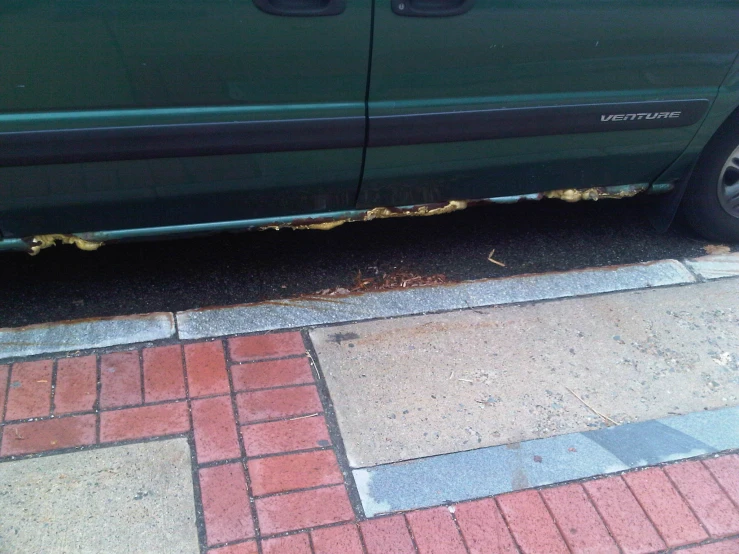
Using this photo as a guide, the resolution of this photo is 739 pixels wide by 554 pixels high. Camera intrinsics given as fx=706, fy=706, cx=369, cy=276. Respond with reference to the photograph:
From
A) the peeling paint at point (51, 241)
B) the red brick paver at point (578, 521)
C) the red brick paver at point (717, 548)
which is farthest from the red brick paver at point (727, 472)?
the peeling paint at point (51, 241)

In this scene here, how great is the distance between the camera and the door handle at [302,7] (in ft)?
7.11

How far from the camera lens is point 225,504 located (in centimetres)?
197

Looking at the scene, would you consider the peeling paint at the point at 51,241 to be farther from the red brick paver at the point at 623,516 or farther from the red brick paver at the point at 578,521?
the red brick paver at the point at 623,516

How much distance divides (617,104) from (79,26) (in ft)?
6.24

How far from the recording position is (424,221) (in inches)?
133

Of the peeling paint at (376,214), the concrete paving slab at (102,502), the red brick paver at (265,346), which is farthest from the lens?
the peeling paint at (376,214)

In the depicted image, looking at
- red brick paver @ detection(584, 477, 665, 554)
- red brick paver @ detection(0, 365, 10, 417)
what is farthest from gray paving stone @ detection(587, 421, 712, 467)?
red brick paver @ detection(0, 365, 10, 417)

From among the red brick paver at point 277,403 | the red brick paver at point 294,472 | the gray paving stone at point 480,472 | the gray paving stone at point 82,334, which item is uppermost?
the gray paving stone at point 480,472

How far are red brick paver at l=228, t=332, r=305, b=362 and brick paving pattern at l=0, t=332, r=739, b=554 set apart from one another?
0.01 metres

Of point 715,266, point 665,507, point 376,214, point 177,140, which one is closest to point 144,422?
point 177,140

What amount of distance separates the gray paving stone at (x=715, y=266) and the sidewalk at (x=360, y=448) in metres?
0.51

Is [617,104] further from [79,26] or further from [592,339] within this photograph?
[79,26]

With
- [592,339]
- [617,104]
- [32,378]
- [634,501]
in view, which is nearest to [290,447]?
[32,378]

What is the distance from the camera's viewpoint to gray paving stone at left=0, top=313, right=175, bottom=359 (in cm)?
241
